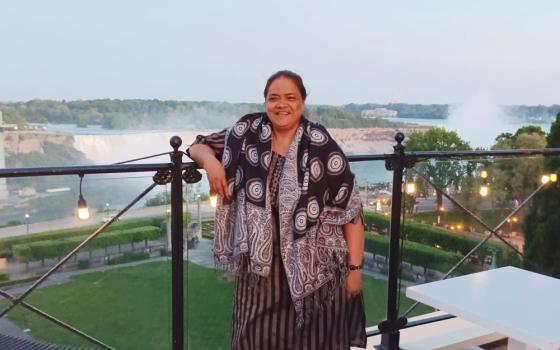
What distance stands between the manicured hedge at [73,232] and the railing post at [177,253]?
11cm

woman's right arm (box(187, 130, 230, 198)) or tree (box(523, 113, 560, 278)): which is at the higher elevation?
woman's right arm (box(187, 130, 230, 198))

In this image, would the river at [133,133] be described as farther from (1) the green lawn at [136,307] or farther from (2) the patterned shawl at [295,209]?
(2) the patterned shawl at [295,209]

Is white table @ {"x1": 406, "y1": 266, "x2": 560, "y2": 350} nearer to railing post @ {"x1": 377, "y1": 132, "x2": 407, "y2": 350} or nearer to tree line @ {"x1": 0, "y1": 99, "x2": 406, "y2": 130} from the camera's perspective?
railing post @ {"x1": 377, "y1": 132, "x2": 407, "y2": 350}

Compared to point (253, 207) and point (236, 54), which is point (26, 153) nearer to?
point (253, 207)

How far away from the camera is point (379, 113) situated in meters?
8.83

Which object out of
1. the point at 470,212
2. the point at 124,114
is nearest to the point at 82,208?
the point at 470,212

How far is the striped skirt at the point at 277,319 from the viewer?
5.41ft

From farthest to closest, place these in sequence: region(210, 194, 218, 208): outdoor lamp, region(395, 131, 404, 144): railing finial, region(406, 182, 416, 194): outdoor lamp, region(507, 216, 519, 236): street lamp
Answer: region(507, 216, 519, 236): street lamp → region(406, 182, 416, 194): outdoor lamp → region(395, 131, 404, 144): railing finial → region(210, 194, 218, 208): outdoor lamp

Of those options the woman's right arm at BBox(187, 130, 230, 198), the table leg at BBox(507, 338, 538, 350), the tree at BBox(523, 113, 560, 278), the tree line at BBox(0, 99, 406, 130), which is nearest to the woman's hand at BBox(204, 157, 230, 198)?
the woman's right arm at BBox(187, 130, 230, 198)

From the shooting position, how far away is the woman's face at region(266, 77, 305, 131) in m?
1.62

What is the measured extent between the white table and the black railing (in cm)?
55

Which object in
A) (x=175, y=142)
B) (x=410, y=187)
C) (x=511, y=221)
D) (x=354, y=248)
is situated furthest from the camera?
(x=511, y=221)

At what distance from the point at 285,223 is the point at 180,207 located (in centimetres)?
60

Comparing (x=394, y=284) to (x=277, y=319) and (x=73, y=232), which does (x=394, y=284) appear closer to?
(x=277, y=319)
